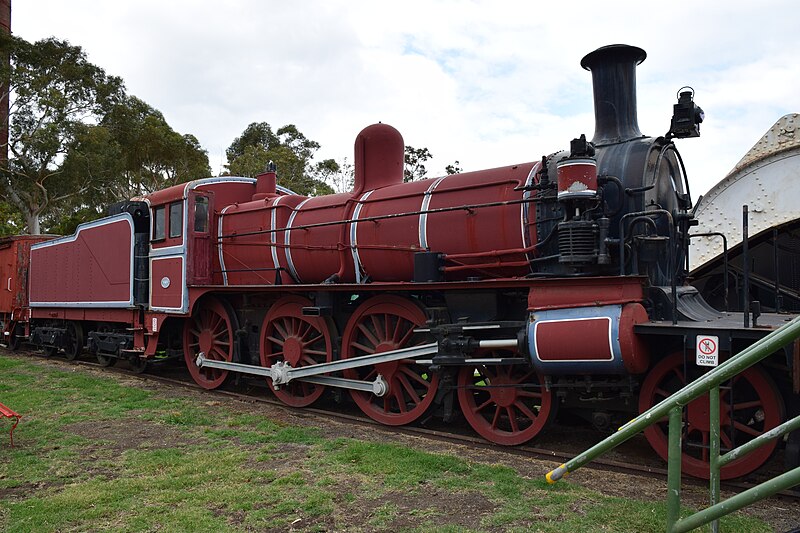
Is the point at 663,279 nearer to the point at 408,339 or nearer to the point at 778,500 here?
the point at 778,500

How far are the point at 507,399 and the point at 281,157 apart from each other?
30.3m

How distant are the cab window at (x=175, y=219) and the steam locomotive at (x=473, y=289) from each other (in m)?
0.05

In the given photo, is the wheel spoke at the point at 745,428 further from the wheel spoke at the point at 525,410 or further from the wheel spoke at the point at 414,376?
the wheel spoke at the point at 414,376

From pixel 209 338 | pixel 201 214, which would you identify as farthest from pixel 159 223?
pixel 209 338

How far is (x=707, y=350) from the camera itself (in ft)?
14.8

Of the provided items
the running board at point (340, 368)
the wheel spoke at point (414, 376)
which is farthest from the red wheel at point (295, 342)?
the wheel spoke at point (414, 376)

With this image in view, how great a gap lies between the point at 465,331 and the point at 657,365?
1752 millimetres

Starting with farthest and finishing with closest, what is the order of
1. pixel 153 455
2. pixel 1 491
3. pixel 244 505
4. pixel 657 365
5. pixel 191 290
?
1. pixel 191 290
2. pixel 153 455
3. pixel 657 365
4. pixel 1 491
5. pixel 244 505

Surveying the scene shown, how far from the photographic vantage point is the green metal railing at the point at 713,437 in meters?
2.25

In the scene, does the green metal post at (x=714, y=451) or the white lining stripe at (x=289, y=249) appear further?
the white lining stripe at (x=289, y=249)

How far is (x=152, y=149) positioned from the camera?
32406mm

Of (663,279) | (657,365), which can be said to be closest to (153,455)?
(657,365)

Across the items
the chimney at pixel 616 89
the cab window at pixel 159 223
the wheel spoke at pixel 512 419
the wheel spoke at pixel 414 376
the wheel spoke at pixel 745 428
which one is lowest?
the wheel spoke at pixel 512 419

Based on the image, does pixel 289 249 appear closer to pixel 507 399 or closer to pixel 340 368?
pixel 340 368
